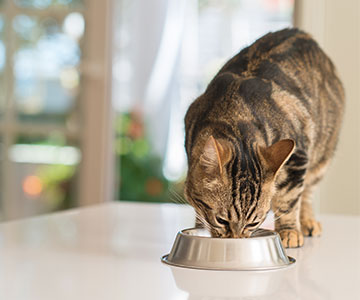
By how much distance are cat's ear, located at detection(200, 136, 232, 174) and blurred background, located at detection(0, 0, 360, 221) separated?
2.34 metres

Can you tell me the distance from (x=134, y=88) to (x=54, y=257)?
10.1ft

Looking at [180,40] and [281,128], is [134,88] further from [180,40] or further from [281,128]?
[281,128]

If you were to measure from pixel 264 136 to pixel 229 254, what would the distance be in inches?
16.7

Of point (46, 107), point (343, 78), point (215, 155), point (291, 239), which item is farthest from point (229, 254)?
point (46, 107)

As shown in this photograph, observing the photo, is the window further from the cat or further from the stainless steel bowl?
the stainless steel bowl

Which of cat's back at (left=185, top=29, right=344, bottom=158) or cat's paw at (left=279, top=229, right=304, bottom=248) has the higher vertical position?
cat's back at (left=185, top=29, right=344, bottom=158)

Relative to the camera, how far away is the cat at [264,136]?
120cm

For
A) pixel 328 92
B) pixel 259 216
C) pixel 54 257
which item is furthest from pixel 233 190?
pixel 328 92

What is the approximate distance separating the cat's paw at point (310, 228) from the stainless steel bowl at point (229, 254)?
472mm

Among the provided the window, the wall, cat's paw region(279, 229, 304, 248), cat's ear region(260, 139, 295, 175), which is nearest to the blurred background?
the window

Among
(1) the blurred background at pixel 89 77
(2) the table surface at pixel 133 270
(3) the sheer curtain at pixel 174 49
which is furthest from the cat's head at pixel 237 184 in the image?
(3) the sheer curtain at pixel 174 49

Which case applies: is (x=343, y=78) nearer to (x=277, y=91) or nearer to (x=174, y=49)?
(x=174, y=49)

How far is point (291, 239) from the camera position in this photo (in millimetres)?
1339

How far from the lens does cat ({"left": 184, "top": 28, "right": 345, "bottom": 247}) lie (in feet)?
3.95
